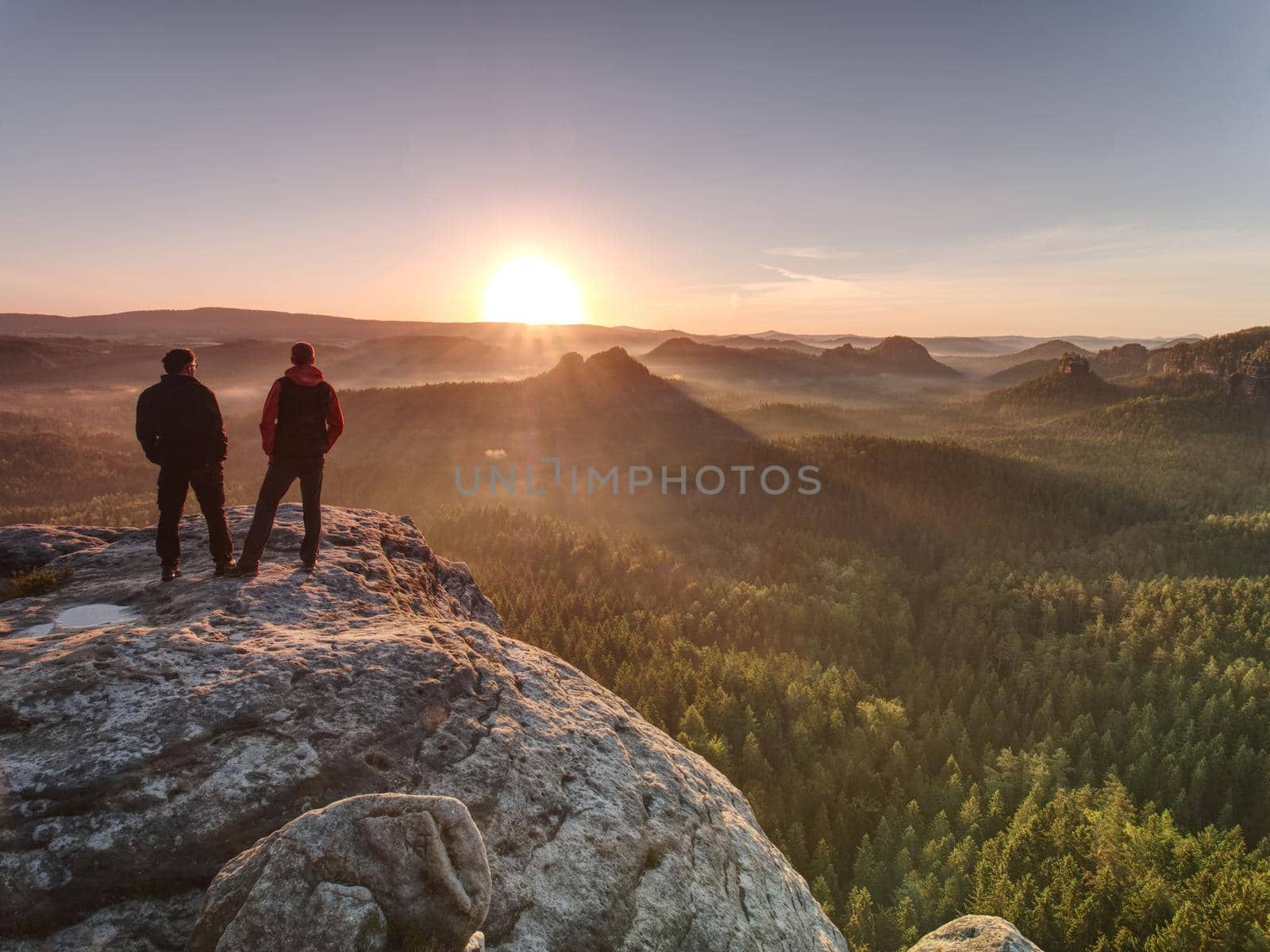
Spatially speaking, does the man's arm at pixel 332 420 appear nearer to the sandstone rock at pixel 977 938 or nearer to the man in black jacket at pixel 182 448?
the man in black jacket at pixel 182 448

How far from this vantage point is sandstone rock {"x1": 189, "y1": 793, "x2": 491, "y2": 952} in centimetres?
492

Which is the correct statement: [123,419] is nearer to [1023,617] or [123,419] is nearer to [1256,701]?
[1023,617]

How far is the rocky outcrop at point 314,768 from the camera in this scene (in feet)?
21.2

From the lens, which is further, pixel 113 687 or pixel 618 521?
pixel 618 521

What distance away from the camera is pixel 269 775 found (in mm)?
7410

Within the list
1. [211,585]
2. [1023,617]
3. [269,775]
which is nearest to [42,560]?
[211,585]

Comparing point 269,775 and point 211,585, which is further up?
point 211,585

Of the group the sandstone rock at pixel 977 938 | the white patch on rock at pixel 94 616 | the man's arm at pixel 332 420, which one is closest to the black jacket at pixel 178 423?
the man's arm at pixel 332 420

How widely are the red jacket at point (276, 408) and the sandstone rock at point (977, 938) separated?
15.7 metres

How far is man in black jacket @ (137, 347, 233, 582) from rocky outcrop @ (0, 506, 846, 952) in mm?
905

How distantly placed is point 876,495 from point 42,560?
312 feet

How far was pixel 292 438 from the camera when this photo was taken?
1201 cm

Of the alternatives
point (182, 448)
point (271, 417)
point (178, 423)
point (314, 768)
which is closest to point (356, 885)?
point (314, 768)

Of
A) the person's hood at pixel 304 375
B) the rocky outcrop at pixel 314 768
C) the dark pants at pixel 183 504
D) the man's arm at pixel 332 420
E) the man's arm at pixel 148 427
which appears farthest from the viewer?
the man's arm at pixel 332 420
